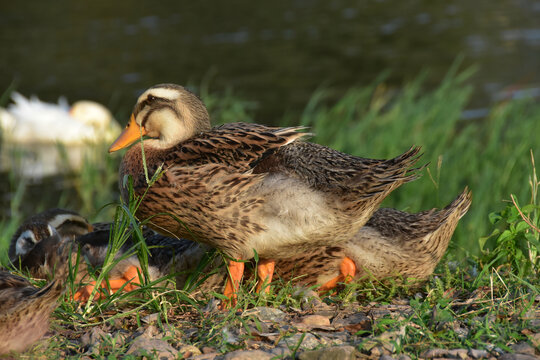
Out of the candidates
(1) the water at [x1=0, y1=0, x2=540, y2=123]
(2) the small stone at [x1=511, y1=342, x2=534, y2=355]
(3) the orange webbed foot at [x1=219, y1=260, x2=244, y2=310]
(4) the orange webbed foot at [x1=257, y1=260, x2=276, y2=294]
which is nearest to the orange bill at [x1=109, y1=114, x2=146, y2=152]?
(3) the orange webbed foot at [x1=219, y1=260, x2=244, y2=310]

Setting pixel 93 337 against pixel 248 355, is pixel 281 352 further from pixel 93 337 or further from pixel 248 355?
pixel 93 337

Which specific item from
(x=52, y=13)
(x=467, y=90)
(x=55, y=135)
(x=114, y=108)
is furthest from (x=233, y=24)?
(x=467, y=90)

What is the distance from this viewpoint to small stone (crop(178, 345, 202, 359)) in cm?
383

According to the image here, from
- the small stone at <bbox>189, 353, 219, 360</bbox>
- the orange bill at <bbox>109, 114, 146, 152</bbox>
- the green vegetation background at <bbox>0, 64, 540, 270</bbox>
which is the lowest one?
the green vegetation background at <bbox>0, 64, 540, 270</bbox>

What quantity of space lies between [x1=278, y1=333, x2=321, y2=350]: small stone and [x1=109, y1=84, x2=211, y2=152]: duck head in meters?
1.61

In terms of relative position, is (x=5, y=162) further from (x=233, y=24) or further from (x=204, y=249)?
(x=233, y=24)

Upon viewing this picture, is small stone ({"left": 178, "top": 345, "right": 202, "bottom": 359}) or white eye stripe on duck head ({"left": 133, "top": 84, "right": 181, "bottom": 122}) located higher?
white eye stripe on duck head ({"left": 133, "top": 84, "right": 181, "bottom": 122})

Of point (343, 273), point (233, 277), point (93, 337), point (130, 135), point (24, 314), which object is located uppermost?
point (130, 135)

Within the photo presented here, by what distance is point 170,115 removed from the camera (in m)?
4.94

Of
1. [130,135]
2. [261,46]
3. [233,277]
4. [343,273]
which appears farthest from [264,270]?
[261,46]

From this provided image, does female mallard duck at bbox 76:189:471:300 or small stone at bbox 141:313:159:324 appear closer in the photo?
small stone at bbox 141:313:159:324

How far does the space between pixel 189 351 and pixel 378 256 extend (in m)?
1.66

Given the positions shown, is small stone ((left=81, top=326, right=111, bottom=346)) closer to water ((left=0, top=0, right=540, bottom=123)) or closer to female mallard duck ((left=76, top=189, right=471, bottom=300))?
female mallard duck ((left=76, top=189, right=471, bottom=300))

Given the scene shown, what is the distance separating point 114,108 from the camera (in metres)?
15.5
